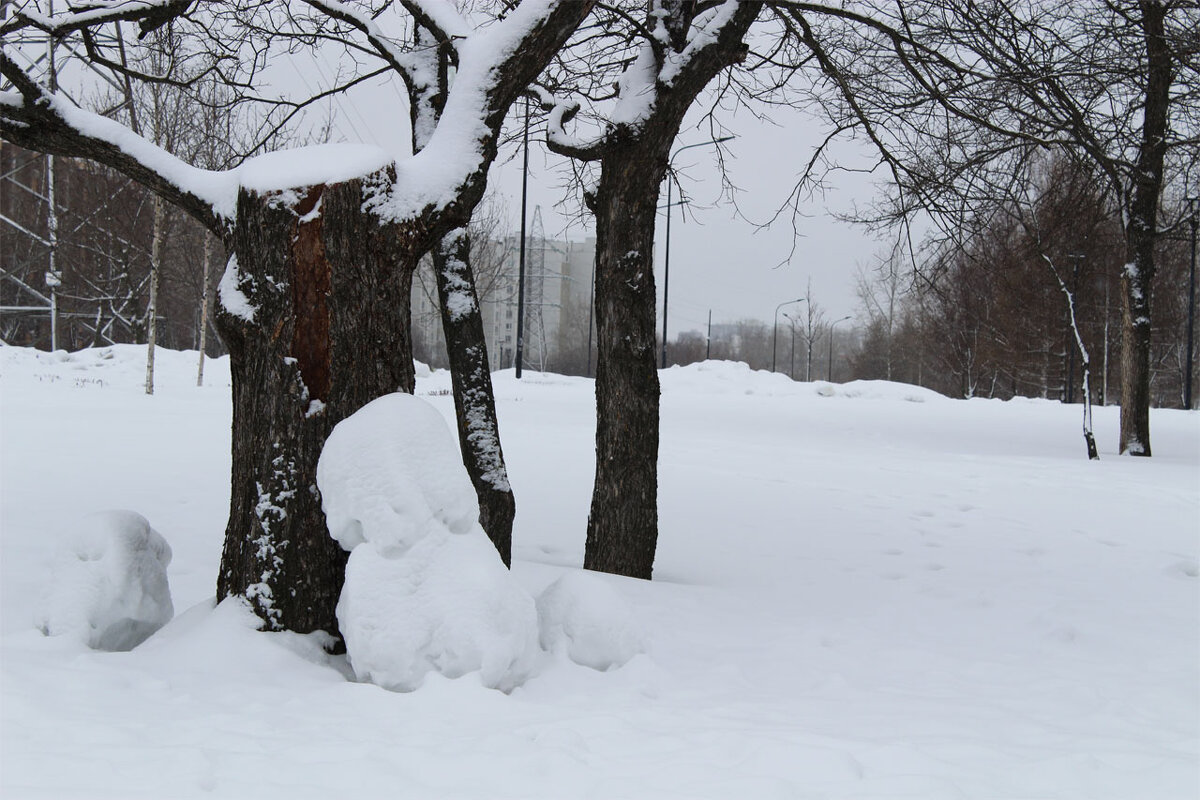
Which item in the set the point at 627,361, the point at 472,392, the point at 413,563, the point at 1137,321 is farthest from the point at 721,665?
the point at 1137,321

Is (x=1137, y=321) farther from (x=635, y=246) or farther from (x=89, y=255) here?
(x=89, y=255)

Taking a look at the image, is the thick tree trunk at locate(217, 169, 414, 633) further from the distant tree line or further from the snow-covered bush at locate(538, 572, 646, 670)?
the distant tree line

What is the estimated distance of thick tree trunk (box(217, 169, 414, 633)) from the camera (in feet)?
10.6

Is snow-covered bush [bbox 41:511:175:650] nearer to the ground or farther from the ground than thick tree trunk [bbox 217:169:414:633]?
nearer to the ground

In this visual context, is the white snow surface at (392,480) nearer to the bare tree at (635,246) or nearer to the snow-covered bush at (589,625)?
the snow-covered bush at (589,625)

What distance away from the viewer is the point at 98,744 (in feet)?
7.34

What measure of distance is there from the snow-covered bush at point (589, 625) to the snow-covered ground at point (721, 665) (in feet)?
0.24

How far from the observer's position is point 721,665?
12.1 ft

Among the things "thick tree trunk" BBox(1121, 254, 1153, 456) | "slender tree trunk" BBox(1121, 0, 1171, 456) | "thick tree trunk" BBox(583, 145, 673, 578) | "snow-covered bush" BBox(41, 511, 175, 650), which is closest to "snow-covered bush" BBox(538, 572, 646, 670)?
"snow-covered bush" BBox(41, 511, 175, 650)

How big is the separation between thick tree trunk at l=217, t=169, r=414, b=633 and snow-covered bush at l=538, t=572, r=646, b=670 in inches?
35.1

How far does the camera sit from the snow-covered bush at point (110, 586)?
3025mm

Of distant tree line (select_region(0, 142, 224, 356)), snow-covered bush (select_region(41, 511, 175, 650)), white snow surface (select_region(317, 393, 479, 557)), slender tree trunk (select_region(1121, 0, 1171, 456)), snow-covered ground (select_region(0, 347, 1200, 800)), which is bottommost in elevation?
snow-covered ground (select_region(0, 347, 1200, 800))

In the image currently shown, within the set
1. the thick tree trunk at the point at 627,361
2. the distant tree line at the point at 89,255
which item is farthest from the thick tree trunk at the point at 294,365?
the distant tree line at the point at 89,255

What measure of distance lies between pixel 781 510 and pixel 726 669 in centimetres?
477
